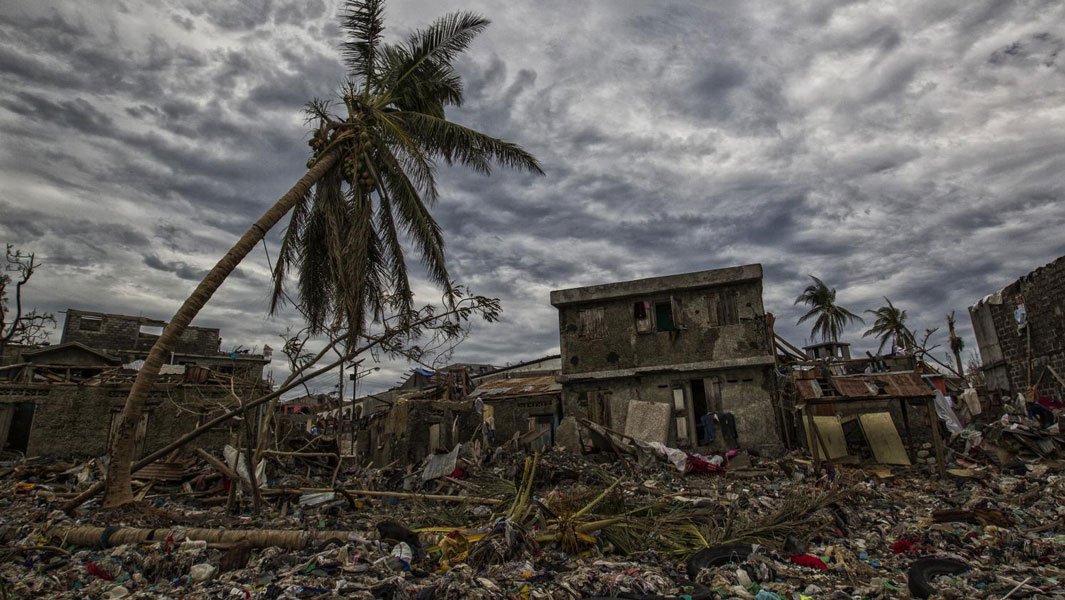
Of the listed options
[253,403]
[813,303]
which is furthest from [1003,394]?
[253,403]

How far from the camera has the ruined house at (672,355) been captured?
15.9 m

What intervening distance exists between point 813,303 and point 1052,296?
791 inches

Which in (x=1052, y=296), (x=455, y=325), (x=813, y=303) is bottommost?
(x=455, y=325)

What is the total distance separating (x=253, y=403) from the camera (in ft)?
26.2

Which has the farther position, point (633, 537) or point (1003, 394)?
point (1003, 394)

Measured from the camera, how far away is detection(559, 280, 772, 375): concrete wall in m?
16.2

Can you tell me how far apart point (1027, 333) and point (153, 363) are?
2071 cm

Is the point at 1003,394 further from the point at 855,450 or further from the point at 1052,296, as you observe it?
the point at 855,450

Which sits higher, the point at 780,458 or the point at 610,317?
the point at 610,317

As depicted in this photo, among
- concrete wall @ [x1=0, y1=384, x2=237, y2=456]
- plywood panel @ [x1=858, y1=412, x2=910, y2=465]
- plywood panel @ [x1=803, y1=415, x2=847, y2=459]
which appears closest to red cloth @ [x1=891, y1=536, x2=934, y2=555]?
plywood panel @ [x1=803, y1=415, x2=847, y2=459]

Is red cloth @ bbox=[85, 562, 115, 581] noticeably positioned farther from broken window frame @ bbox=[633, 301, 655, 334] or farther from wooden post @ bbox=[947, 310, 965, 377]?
wooden post @ bbox=[947, 310, 965, 377]

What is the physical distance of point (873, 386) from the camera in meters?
15.5

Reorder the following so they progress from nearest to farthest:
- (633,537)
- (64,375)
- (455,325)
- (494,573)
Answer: (494,573)
(633,537)
(455,325)
(64,375)

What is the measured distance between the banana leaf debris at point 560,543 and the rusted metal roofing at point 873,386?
2.66m
